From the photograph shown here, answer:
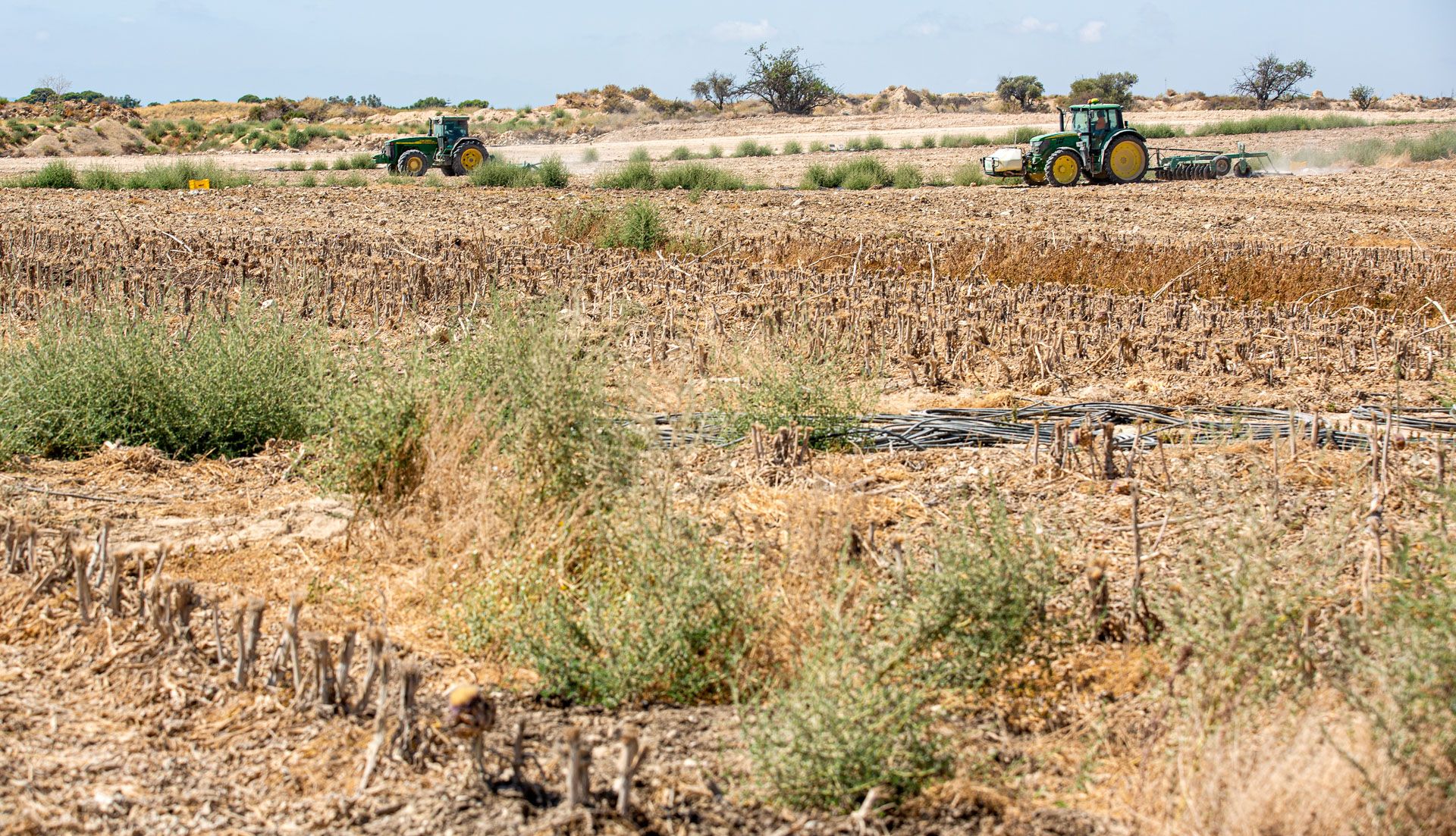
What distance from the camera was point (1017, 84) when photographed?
73562 millimetres

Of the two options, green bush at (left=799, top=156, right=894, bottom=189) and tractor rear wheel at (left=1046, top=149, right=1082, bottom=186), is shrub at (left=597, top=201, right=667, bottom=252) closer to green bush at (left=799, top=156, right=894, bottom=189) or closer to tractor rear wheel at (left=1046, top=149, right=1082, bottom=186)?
green bush at (left=799, top=156, right=894, bottom=189)

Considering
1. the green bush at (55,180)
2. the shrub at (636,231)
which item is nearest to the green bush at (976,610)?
the shrub at (636,231)

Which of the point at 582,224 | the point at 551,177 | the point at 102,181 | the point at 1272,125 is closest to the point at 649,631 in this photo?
the point at 582,224

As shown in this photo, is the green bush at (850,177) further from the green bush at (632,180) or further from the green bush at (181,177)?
the green bush at (181,177)

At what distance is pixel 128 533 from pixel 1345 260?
11810mm

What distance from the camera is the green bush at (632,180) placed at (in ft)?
83.8

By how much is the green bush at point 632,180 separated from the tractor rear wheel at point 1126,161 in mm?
9308

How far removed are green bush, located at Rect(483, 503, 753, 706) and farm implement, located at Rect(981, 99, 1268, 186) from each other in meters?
23.0

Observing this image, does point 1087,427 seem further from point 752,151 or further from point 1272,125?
point 1272,125

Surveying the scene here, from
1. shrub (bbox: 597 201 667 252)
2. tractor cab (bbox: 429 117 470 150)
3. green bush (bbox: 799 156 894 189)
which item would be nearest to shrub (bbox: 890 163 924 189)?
green bush (bbox: 799 156 894 189)

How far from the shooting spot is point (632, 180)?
84.5 feet

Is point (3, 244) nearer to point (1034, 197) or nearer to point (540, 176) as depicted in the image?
point (540, 176)

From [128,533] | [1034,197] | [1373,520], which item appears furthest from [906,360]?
[1034,197]

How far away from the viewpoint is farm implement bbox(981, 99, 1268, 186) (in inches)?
1007
